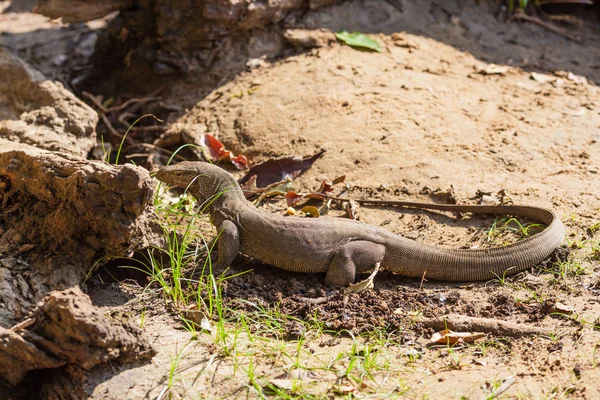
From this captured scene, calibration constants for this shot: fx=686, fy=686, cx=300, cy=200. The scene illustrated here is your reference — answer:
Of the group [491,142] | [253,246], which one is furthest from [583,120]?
[253,246]

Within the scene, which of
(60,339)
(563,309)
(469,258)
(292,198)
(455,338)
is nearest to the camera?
(60,339)

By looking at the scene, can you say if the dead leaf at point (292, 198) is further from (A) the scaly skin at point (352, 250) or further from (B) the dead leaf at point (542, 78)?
(B) the dead leaf at point (542, 78)

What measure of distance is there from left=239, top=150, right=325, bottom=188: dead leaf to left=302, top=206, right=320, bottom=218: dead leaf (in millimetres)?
638

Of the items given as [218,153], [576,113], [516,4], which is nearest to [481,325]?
[218,153]

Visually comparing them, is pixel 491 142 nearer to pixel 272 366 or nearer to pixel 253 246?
pixel 253 246

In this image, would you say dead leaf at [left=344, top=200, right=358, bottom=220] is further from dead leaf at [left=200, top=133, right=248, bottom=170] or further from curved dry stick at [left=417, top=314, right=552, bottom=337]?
curved dry stick at [left=417, top=314, right=552, bottom=337]

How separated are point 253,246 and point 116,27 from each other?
16.9 feet

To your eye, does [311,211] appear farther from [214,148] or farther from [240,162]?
[214,148]

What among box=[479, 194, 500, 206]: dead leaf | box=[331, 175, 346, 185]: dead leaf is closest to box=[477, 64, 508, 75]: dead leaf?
box=[479, 194, 500, 206]: dead leaf

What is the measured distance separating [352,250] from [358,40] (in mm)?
4048

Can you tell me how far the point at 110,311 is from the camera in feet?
15.5

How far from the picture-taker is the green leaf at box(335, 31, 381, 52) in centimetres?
849

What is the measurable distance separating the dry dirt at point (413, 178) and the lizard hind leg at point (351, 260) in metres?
0.14

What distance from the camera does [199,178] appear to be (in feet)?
19.1
